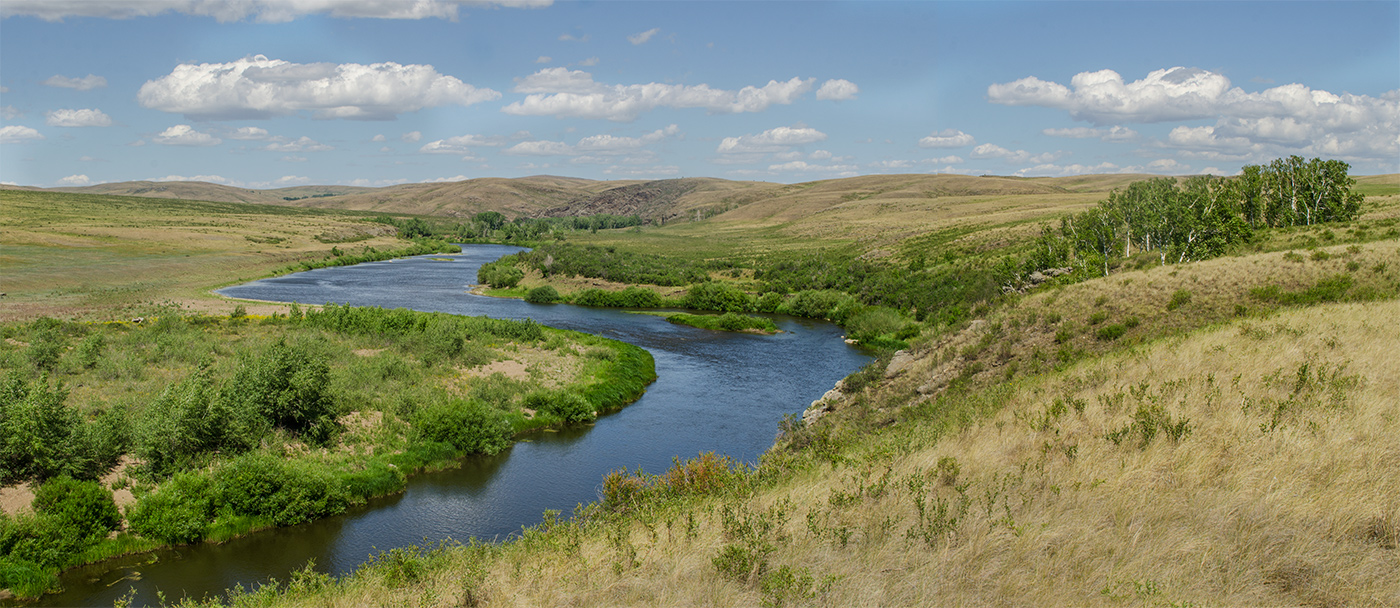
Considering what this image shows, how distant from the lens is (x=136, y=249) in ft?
313

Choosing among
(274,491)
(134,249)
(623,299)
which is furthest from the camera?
(134,249)

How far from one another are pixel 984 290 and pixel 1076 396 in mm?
40382

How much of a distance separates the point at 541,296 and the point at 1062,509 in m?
68.1

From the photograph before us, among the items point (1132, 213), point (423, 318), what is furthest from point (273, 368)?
point (1132, 213)

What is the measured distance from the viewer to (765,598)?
7.62 m

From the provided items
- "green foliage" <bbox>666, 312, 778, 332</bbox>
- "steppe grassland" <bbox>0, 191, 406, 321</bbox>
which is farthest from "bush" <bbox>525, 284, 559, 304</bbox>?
"steppe grassland" <bbox>0, 191, 406, 321</bbox>

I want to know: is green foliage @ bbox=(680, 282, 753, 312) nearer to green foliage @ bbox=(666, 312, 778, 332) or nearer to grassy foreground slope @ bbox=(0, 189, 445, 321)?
green foliage @ bbox=(666, 312, 778, 332)

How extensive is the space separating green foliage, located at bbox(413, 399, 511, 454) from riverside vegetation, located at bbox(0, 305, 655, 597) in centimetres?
5

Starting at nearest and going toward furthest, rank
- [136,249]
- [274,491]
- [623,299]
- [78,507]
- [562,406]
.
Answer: [78,507] → [274,491] → [562,406] → [623,299] → [136,249]

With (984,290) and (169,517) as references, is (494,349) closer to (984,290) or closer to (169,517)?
(169,517)

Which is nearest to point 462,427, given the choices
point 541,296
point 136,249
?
point 541,296

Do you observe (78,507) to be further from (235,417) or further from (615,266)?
(615,266)

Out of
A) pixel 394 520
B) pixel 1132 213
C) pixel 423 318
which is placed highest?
pixel 1132 213

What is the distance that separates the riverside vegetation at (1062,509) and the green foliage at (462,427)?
14.3 m
